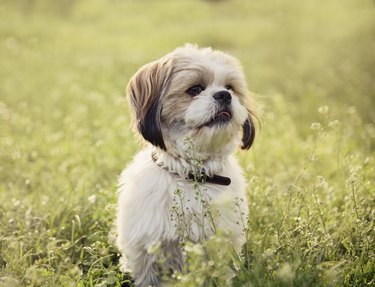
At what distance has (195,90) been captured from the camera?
3371 millimetres

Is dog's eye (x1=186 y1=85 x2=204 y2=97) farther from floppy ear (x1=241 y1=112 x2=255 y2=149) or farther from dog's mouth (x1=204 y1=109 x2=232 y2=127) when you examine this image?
floppy ear (x1=241 y1=112 x2=255 y2=149)

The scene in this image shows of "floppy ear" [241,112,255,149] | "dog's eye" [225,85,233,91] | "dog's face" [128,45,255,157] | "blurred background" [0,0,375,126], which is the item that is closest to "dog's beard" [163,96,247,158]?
"dog's face" [128,45,255,157]

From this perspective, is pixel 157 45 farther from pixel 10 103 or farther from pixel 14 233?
pixel 14 233

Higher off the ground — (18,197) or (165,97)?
(165,97)

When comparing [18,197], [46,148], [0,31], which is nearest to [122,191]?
[18,197]

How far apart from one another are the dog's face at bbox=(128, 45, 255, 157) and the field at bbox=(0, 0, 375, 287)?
1.34 ft

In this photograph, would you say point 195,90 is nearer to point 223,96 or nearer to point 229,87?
point 223,96

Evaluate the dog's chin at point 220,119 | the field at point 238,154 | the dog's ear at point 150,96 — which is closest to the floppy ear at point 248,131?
the field at point 238,154

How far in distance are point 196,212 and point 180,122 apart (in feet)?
1.82

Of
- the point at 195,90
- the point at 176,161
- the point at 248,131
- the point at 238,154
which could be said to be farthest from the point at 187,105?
the point at 238,154

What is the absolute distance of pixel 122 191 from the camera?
11.4ft

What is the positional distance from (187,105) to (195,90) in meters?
0.14

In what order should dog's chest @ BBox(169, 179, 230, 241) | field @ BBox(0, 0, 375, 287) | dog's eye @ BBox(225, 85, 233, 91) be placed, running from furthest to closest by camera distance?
dog's eye @ BBox(225, 85, 233, 91), field @ BBox(0, 0, 375, 287), dog's chest @ BBox(169, 179, 230, 241)

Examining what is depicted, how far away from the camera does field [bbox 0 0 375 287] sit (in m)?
3.14
